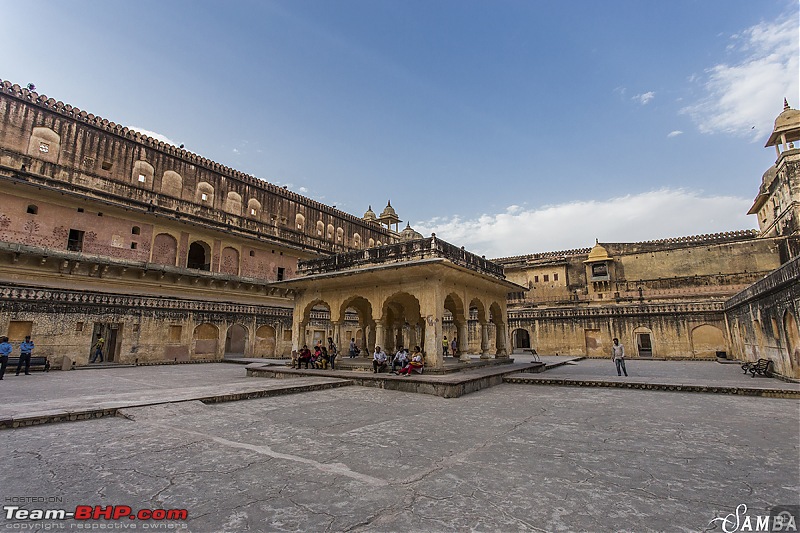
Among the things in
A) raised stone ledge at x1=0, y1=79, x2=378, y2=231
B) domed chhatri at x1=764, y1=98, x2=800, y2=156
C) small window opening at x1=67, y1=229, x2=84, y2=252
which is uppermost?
domed chhatri at x1=764, y1=98, x2=800, y2=156

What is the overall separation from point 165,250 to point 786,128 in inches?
1681

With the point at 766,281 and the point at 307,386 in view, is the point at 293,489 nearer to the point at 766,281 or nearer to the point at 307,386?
the point at 307,386

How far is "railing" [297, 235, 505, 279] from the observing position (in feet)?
38.5

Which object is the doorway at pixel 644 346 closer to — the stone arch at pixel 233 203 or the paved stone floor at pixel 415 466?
the paved stone floor at pixel 415 466

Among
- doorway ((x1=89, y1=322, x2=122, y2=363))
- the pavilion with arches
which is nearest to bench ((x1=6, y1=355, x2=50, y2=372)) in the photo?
doorway ((x1=89, y1=322, x2=122, y2=363))

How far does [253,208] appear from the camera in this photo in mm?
27906

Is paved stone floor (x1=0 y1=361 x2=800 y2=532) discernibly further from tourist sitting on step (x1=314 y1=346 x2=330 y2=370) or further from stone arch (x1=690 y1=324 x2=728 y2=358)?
stone arch (x1=690 y1=324 x2=728 y2=358)

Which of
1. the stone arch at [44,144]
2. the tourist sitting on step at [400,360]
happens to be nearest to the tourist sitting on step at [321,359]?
the tourist sitting on step at [400,360]

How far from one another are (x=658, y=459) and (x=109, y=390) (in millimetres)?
11197

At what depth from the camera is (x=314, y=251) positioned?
30250 millimetres

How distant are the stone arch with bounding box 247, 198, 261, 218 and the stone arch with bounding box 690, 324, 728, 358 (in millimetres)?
28650

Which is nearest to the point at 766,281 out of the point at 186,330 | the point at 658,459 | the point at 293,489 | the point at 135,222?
the point at 658,459

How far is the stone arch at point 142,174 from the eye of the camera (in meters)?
22.0

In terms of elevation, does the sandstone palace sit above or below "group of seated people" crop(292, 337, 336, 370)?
above
